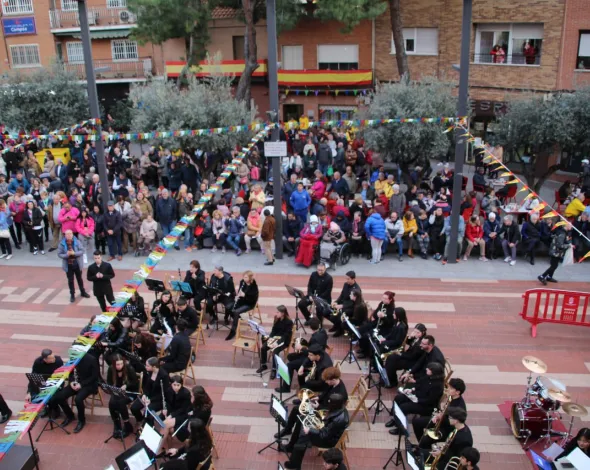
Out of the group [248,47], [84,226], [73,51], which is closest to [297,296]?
[84,226]

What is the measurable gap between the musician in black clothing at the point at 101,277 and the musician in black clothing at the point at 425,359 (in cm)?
643

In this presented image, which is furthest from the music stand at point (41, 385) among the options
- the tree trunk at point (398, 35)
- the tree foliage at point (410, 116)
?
the tree trunk at point (398, 35)

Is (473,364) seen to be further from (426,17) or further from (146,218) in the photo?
(426,17)

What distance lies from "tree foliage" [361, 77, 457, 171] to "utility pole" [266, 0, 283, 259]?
Answer: 4.09 meters

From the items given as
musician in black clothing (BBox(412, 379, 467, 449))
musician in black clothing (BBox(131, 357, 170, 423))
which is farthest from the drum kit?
musician in black clothing (BBox(131, 357, 170, 423))

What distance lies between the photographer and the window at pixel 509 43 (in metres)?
23.6

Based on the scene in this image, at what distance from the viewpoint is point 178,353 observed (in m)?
9.67

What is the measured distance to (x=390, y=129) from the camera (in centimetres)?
1727

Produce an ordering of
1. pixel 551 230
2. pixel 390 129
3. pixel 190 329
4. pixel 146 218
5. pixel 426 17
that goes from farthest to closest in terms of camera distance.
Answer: pixel 426 17 → pixel 390 129 → pixel 146 218 → pixel 551 230 → pixel 190 329

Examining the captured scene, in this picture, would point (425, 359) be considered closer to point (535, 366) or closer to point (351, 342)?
point (535, 366)

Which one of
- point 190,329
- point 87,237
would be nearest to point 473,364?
point 190,329

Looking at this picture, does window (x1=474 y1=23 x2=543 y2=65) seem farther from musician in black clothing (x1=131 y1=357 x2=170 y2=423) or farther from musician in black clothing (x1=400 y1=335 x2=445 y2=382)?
musician in black clothing (x1=131 y1=357 x2=170 y2=423)

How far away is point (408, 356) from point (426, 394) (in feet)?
3.28

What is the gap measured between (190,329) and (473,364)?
Answer: 5137 millimetres
